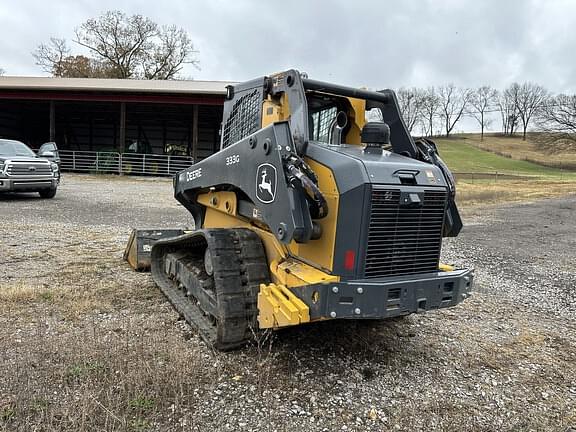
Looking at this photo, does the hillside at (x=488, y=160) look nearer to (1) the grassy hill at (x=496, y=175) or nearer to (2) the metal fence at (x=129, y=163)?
(1) the grassy hill at (x=496, y=175)

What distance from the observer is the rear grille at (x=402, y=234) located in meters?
3.45

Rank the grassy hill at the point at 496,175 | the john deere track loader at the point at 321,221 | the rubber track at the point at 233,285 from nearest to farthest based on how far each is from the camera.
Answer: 1. the john deere track loader at the point at 321,221
2. the rubber track at the point at 233,285
3. the grassy hill at the point at 496,175

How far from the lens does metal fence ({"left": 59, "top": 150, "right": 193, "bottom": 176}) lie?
2414 centimetres

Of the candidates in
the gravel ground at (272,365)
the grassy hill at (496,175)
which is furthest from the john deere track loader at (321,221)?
the grassy hill at (496,175)

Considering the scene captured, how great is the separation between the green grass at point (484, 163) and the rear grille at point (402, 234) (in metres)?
45.5

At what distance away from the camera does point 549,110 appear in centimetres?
5959

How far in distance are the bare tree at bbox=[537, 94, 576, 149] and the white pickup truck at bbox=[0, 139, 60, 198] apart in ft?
194

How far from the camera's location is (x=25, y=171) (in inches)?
510

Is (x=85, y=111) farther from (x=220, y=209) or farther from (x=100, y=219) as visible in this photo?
(x=220, y=209)

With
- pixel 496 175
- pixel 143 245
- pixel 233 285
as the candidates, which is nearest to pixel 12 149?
pixel 143 245

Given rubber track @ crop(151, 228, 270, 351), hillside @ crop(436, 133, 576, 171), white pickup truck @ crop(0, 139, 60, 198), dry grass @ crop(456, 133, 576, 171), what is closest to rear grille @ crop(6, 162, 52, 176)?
white pickup truck @ crop(0, 139, 60, 198)

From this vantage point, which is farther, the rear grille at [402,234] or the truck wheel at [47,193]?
the truck wheel at [47,193]

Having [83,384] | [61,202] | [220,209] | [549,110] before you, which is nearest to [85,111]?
[61,202]

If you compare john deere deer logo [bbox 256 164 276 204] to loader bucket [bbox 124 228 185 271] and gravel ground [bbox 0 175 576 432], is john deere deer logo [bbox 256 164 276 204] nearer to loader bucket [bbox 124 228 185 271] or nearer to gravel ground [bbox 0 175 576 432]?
gravel ground [bbox 0 175 576 432]
